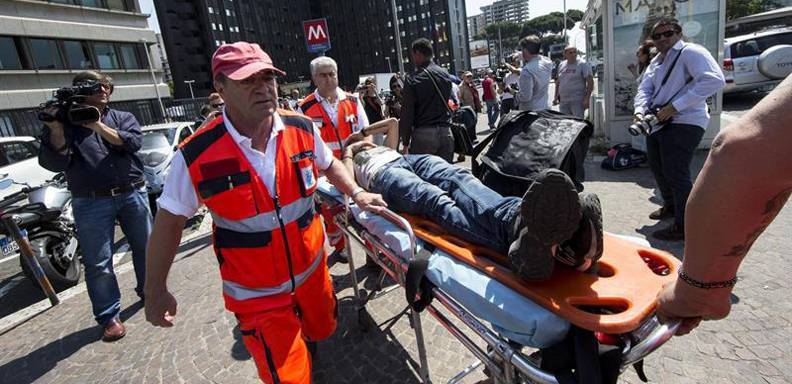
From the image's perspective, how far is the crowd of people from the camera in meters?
0.98

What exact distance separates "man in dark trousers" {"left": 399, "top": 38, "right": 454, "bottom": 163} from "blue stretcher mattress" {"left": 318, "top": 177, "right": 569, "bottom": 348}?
2.50m

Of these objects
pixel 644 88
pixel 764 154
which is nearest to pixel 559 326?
pixel 764 154

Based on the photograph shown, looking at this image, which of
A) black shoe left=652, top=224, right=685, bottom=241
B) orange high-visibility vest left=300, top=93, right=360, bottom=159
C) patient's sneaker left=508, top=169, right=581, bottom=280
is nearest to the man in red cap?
patient's sneaker left=508, top=169, right=581, bottom=280

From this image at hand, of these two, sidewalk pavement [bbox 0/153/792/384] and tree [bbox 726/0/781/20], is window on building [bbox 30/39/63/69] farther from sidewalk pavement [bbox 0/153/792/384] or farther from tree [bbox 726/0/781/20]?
tree [bbox 726/0/781/20]

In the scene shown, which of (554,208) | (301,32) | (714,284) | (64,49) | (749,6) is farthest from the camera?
(301,32)

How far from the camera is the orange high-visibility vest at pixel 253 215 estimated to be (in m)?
1.88

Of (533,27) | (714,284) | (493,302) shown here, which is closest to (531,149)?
(493,302)

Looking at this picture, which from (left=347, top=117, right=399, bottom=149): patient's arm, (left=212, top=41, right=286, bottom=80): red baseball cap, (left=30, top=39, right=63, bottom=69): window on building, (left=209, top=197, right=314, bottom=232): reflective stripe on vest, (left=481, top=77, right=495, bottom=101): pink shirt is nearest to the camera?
(left=212, top=41, right=286, bottom=80): red baseball cap

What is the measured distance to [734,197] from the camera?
89 centimetres

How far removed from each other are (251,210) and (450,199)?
1.13m

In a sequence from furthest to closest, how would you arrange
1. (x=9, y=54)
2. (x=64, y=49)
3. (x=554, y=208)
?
(x=64, y=49)
(x=9, y=54)
(x=554, y=208)

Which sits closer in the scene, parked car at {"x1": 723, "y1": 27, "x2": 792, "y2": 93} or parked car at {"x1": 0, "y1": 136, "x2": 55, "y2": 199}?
parked car at {"x1": 0, "y1": 136, "x2": 55, "y2": 199}

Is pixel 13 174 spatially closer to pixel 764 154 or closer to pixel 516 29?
pixel 764 154

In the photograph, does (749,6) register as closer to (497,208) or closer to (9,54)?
(497,208)
